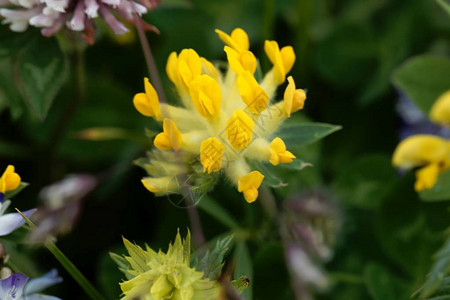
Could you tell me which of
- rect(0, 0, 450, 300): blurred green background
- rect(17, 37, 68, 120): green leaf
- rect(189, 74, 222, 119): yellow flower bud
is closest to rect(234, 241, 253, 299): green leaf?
rect(0, 0, 450, 300): blurred green background

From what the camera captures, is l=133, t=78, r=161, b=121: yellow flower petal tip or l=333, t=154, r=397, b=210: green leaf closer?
l=133, t=78, r=161, b=121: yellow flower petal tip

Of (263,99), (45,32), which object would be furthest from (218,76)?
(45,32)

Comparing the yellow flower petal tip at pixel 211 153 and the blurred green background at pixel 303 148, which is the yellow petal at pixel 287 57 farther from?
the blurred green background at pixel 303 148

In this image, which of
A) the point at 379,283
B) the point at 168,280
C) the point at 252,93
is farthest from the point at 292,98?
the point at 379,283

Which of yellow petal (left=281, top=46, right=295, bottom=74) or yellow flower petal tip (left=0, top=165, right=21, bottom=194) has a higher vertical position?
yellow petal (left=281, top=46, right=295, bottom=74)

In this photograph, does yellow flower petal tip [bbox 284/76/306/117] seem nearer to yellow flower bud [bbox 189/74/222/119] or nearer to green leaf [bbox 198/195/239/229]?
yellow flower bud [bbox 189/74/222/119]

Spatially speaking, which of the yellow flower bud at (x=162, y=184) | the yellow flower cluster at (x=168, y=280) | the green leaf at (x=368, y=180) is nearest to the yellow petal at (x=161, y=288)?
the yellow flower cluster at (x=168, y=280)
